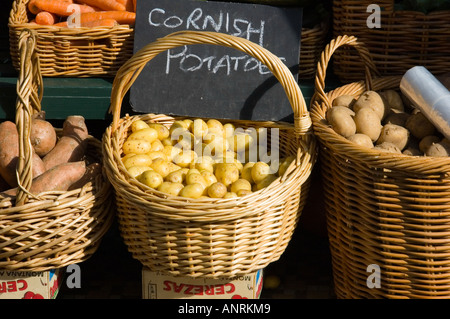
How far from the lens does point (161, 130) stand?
8.44ft

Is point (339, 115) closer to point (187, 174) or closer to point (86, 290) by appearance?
point (187, 174)

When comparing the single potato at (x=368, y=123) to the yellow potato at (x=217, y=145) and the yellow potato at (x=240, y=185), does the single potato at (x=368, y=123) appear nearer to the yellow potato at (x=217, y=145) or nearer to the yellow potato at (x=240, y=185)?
the yellow potato at (x=240, y=185)

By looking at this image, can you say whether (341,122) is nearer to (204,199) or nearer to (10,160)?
(204,199)

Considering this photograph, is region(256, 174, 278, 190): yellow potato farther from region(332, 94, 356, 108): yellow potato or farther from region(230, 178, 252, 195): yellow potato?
region(332, 94, 356, 108): yellow potato

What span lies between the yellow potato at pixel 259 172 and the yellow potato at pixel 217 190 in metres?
0.17

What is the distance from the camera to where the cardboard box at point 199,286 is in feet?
7.35

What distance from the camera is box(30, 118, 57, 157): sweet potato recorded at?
2.43m

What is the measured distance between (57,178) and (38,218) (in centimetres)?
23

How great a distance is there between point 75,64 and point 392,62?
58.9 inches

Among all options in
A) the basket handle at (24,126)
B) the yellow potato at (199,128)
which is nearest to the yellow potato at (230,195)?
the yellow potato at (199,128)

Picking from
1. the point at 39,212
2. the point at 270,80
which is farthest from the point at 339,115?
the point at 39,212

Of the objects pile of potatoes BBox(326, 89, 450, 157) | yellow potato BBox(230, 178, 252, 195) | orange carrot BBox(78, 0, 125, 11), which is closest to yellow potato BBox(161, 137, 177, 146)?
yellow potato BBox(230, 178, 252, 195)

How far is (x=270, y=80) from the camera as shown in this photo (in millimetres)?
2607

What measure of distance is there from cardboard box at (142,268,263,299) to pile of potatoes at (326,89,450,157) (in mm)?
680
